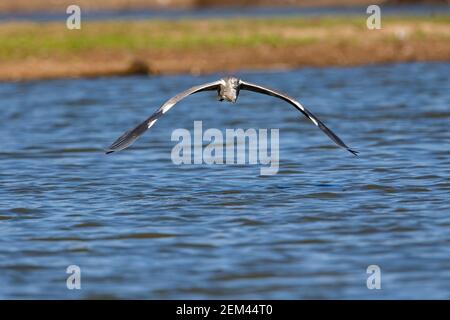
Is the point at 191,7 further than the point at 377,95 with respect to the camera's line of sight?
Yes

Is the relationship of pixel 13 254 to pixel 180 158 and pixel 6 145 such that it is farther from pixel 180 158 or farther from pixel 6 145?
pixel 6 145

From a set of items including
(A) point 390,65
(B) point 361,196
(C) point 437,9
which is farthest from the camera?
(C) point 437,9

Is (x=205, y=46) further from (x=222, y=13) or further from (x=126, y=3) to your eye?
(x=126, y=3)

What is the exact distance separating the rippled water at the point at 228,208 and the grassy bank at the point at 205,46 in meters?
5.59

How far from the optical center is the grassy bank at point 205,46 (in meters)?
30.8

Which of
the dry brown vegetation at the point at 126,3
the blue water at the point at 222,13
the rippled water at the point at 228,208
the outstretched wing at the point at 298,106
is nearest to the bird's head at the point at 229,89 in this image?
the outstretched wing at the point at 298,106

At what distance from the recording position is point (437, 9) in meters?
44.8

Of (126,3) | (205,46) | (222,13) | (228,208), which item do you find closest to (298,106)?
(228,208)

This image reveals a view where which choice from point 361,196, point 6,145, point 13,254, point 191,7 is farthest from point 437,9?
point 13,254

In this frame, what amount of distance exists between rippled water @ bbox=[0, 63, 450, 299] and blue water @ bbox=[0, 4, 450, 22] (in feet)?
68.8

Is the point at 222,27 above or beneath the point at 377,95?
above

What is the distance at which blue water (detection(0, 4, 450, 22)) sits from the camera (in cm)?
4572
